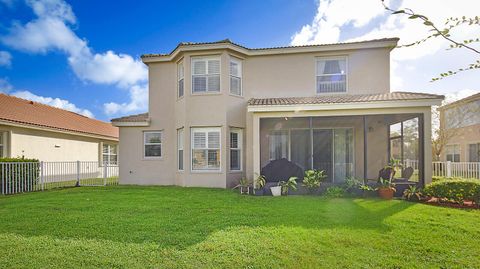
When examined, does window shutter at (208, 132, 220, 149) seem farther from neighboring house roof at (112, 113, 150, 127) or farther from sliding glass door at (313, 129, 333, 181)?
sliding glass door at (313, 129, 333, 181)

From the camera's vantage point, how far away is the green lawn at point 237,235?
4.73 meters

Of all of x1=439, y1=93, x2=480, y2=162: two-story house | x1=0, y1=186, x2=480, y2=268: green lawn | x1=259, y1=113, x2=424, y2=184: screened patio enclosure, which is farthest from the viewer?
x1=439, y1=93, x2=480, y2=162: two-story house

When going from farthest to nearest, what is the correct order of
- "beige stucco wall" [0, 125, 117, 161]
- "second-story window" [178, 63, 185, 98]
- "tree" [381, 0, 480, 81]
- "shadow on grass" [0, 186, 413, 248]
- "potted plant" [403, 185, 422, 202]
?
"beige stucco wall" [0, 125, 117, 161]
"second-story window" [178, 63, 185, 98]
"potted plant" [403, 185, 422, 202]
"shadow on grass" [0, 186, 413, 248]
"tree" [381, 0, 480, 81]

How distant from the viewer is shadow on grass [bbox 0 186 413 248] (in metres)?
6.29

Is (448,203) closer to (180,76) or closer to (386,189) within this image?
(386,189)

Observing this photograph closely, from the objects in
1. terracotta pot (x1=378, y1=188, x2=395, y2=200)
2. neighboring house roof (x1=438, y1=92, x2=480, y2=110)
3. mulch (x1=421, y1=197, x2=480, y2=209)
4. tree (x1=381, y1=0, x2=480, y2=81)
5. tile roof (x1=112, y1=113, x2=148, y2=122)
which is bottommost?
mulch (x1=421, y1=197, x2=480, y2=209)

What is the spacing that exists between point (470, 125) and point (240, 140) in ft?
68.8

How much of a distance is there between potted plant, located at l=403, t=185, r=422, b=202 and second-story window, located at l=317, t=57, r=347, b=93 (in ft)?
19.3

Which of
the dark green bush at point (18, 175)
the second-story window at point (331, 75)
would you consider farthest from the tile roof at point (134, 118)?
the second-story window at point (331, 75)

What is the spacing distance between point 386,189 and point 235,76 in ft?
28.0

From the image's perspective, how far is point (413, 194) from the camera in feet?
33.5

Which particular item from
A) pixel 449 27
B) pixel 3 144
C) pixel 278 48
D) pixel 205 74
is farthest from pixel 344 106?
pixel 3 144

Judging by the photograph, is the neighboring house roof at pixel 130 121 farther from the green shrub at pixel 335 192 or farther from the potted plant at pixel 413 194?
the potted plant at pixel 413 194

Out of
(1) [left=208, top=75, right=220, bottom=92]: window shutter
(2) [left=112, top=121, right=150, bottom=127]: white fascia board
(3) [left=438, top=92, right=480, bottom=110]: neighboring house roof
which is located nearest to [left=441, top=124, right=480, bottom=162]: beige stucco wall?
(3) [left=438, top=92, right=480, bottom=110]: neighboring house roof
